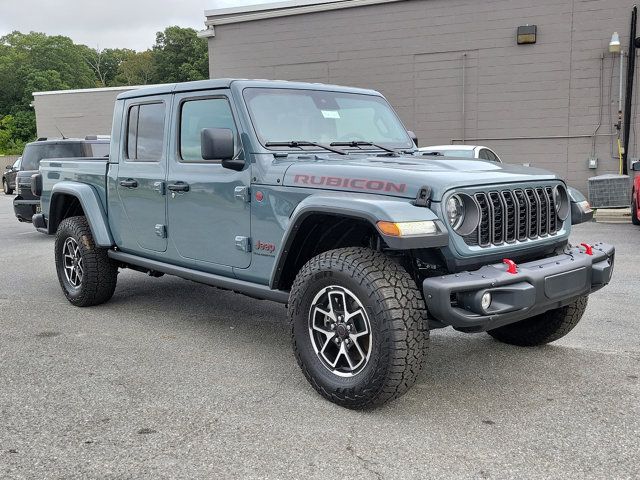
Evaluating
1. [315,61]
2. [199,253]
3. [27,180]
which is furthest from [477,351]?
[315,61]

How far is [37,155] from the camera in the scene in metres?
12.5

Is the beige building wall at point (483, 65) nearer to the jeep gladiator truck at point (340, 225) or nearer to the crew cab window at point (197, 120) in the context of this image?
the jeep gladiator truck at point (340, 225)

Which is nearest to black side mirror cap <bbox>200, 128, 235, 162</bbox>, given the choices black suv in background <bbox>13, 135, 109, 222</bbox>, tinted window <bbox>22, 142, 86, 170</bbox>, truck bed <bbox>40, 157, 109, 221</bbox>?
truck bed <bbox>40, 157, 109, 221</bbox>

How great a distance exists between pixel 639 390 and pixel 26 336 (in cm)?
445

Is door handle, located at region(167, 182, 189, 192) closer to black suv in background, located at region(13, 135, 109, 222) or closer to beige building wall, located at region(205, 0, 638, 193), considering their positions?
black suv in background, located at region(13, 135, 109, 222)

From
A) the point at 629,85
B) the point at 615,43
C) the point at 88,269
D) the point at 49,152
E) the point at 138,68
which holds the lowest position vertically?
the point at 88,269

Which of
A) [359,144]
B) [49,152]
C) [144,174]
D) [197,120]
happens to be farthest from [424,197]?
[49,152]

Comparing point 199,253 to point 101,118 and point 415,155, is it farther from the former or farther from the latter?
point 101,118

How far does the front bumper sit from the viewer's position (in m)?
3.22

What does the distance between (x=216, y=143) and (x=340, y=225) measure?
930 millimetres

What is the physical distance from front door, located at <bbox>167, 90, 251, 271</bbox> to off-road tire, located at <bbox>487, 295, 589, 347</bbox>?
6.54 ft

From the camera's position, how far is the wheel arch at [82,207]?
5.62 m

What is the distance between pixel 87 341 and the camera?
4.92 meters

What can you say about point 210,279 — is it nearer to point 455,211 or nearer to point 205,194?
point 205,194
